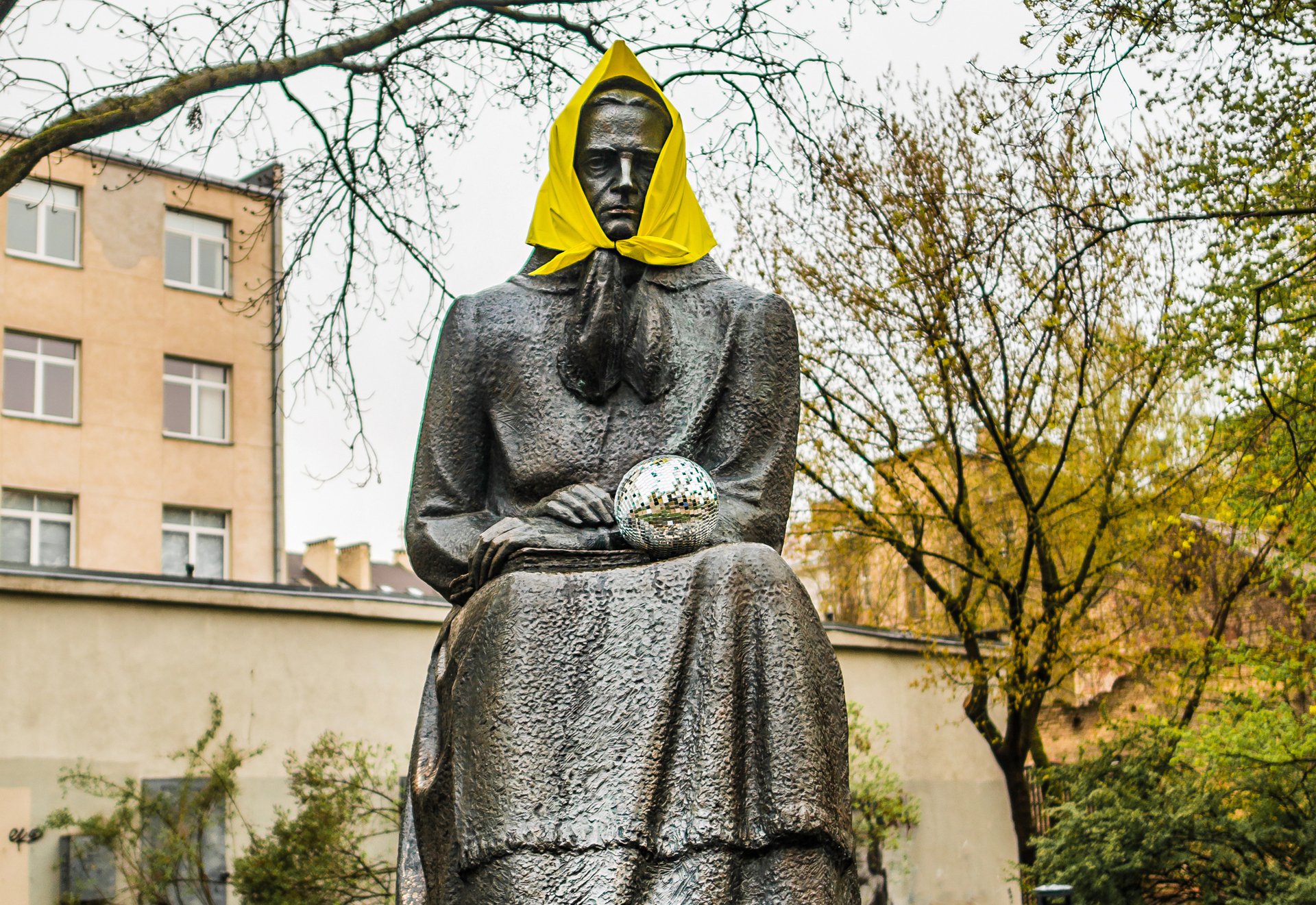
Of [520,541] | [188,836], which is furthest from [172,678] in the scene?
[520,541]

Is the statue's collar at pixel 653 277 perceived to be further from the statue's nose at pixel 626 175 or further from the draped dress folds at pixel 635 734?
the draped dress folds at pixel 635 734

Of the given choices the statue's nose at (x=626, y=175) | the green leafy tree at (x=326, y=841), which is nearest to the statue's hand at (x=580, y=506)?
the statue's nose at (x=626, y=175)

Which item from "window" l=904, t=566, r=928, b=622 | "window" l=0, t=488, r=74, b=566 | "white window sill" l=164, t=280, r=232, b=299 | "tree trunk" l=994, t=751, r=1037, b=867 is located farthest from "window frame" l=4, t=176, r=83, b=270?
"tree trunk" l=994, t=751, r=1037, b=867

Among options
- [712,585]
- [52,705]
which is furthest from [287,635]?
[712,585]

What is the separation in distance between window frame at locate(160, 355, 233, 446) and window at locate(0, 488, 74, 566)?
2030 millimetres

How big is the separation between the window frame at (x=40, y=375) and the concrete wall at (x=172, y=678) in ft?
38.8

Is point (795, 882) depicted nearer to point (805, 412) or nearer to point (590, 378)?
point (590, 378)

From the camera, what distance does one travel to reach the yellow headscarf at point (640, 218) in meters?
4.97

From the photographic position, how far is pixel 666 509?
13.8 ft

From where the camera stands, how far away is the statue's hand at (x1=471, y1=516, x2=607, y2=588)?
4316 millimetres

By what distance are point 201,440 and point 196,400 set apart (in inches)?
27.6

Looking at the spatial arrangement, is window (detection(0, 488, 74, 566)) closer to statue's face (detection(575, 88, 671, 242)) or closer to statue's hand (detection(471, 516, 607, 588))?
statue's face (detection(575, 88, 671, 242))

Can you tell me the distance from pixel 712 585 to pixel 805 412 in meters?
11.8

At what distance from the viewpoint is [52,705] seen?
14.5 meters
